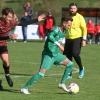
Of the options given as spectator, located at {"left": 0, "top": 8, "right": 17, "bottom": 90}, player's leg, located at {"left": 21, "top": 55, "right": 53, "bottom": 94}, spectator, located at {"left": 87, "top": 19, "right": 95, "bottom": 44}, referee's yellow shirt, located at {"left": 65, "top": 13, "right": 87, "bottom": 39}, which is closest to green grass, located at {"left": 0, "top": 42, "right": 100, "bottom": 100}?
player's leg, located at {"left": 21, "top": 55, "right": 53, "bottom": 94}

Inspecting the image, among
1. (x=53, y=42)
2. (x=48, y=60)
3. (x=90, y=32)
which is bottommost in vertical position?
(x=90, y=32)

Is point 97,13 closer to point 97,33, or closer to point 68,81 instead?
point 97,33

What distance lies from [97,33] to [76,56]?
62.6ft

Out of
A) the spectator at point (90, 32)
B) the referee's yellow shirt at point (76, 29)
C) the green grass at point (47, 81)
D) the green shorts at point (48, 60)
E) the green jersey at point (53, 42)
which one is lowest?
the spectator at point (90, 32)

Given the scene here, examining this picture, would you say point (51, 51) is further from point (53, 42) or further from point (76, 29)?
point (76, 29)

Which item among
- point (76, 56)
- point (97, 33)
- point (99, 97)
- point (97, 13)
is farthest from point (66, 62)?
point (97, 13)

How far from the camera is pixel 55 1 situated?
46094 millimetres

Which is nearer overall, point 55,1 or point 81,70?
point 81,70

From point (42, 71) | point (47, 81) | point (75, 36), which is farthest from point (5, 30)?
point (75, 36)

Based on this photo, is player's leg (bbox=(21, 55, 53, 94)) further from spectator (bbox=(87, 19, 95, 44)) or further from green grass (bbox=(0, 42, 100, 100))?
spectator (bbox=(87, 19, 95, 44))

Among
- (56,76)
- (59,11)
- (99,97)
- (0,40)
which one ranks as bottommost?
(59,11)

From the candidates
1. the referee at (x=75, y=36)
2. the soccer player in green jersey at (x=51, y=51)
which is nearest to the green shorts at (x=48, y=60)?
the soccer player in green jersey at (x=51, y=51)

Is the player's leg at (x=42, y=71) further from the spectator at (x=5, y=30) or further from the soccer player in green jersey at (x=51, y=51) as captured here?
the spectator at (x=5, y=30)

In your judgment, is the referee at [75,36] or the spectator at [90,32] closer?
the referee at [75,36]
